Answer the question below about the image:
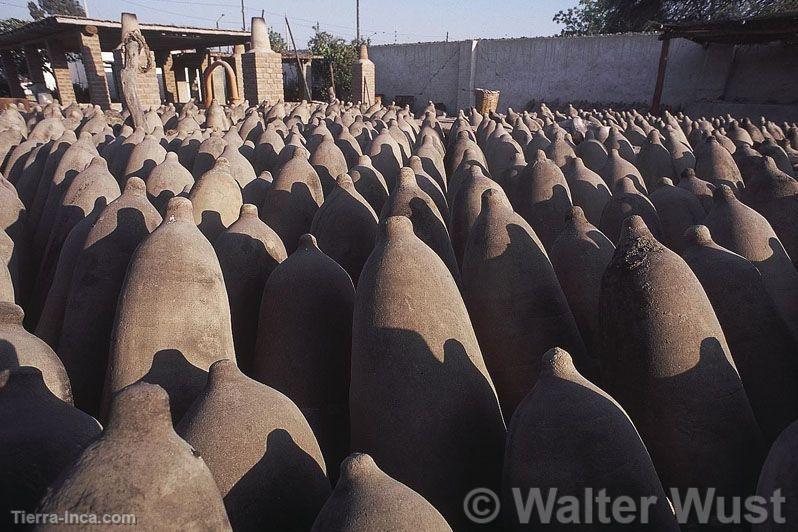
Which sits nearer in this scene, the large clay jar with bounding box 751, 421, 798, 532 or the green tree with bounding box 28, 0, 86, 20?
the large clay jar with bounding box 751, 421, 798, 532

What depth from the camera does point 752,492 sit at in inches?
64.2

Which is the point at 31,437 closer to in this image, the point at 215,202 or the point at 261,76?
the point at 215,202

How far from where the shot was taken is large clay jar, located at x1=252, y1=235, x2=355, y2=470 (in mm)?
2037

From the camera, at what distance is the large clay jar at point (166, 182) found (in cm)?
344

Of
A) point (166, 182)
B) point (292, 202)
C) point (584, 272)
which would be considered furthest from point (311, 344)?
point (166, 182)

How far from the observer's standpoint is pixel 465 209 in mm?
3127

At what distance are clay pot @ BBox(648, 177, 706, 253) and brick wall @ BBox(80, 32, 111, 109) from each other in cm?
1147

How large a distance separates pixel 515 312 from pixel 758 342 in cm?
84

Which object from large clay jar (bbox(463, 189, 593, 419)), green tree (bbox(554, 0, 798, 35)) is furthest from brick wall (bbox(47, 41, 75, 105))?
green tree (bbox(554, 0, 798, 35))

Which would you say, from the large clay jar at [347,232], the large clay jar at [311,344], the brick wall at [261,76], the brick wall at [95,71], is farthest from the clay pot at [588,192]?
the brick wall at [95,71]

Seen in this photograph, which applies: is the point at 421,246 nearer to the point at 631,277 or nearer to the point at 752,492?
the point at 631,277

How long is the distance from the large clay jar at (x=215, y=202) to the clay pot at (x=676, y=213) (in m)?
2.41

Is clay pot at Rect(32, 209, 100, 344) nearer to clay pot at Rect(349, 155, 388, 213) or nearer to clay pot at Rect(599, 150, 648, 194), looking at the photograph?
clay pot at Rect(349, 155, 388, 213)

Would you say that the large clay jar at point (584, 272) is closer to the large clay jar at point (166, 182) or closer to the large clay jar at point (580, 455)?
the large clay jar at point (580, 455)
